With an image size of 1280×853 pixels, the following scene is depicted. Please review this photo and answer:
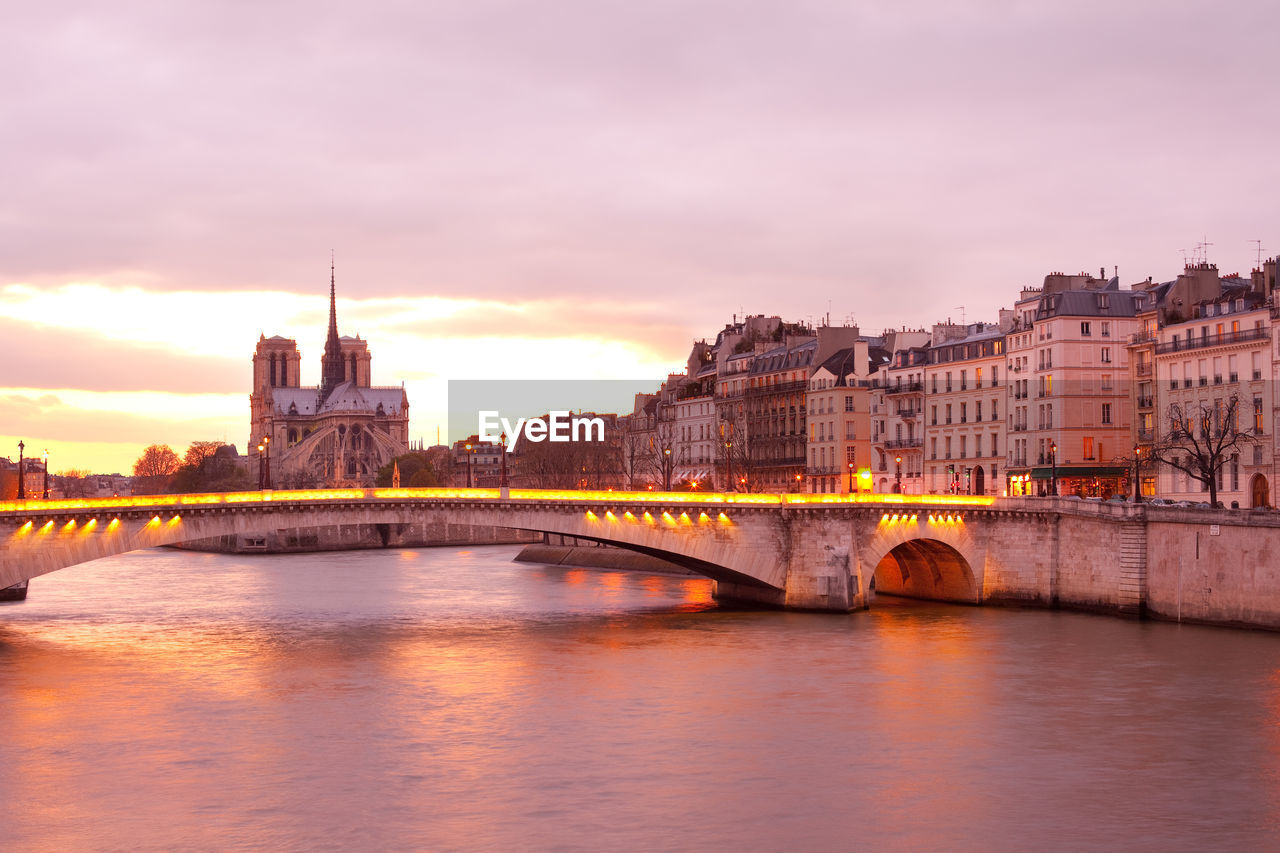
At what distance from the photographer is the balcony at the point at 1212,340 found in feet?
199

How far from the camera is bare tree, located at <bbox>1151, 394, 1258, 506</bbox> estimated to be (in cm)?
5931

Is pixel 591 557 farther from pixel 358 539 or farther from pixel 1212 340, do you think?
pixel 1212 340

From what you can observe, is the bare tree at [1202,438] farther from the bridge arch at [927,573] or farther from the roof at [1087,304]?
the bridge arch at [927,573]

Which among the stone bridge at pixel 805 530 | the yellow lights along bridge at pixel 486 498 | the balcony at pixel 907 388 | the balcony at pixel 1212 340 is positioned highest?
the balcony at pixel 1212 340

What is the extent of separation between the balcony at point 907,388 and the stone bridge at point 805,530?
2243cm

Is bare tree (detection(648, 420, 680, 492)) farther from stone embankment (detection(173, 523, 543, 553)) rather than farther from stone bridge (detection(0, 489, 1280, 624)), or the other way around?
stone bridge (detection(0, 489, 1280, 624))

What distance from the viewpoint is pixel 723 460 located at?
98.5 metres

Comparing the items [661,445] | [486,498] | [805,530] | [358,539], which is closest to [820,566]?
[805,530]

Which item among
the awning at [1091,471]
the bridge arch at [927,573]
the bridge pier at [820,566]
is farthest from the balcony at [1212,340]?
the bridge pier at [820,566]

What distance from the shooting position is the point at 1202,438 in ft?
205

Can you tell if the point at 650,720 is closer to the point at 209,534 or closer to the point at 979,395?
the point at 209,534

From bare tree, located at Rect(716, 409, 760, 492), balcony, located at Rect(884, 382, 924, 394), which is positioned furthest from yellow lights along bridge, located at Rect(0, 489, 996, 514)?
bare tree, located at Rect(716, 409, 760, 492)

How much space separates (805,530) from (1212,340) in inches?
777

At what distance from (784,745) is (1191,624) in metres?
21.6
